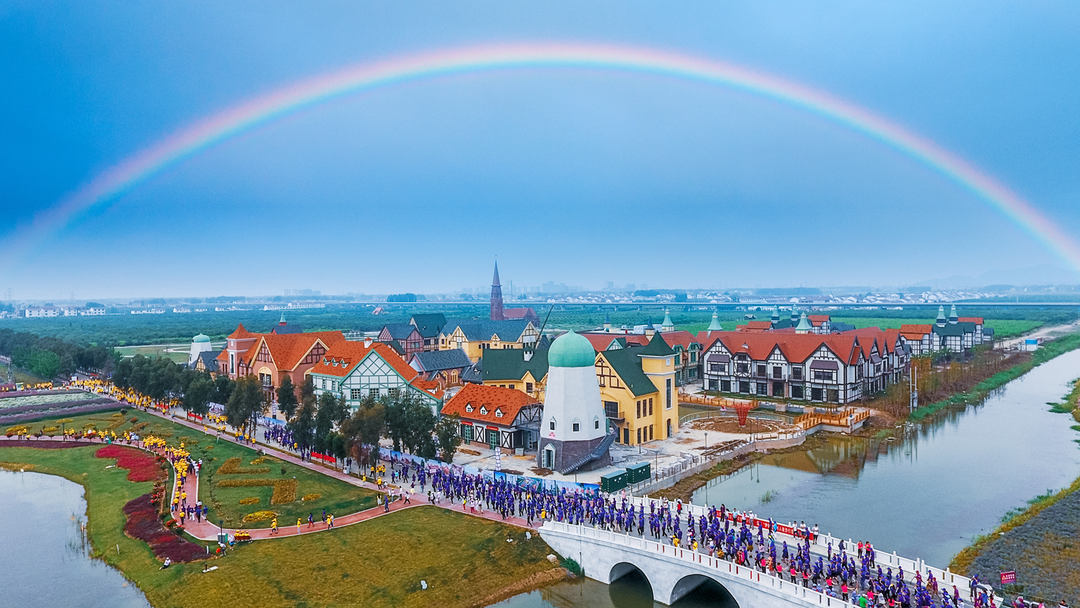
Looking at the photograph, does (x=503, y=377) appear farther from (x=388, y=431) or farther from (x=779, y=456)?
(x=779, y=456)

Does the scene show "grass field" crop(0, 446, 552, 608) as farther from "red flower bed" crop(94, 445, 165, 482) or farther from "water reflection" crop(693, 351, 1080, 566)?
"water reflection" crop(693, 351, 1080, 566)

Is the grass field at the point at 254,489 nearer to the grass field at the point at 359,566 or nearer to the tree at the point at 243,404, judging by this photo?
the tree at the point at 243,404

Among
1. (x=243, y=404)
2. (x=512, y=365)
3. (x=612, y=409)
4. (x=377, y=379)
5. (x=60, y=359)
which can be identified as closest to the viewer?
(x=612, y=409)

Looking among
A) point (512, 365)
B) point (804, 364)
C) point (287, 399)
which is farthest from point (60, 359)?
point (804, 364)

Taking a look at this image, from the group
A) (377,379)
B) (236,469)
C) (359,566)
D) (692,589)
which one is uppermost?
(377,379)

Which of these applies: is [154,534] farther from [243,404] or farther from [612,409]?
[612,409]

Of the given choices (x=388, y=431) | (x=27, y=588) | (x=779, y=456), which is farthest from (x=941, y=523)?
(x=27, y=588)

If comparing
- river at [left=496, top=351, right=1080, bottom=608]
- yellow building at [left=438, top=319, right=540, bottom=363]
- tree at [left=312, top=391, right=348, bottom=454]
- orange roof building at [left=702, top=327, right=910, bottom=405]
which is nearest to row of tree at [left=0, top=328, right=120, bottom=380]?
yellow building at [left=438, top=319, right=540, bottom=363]
